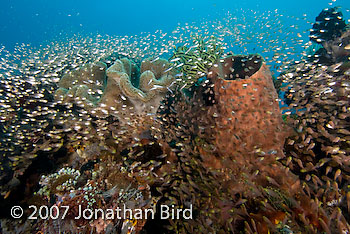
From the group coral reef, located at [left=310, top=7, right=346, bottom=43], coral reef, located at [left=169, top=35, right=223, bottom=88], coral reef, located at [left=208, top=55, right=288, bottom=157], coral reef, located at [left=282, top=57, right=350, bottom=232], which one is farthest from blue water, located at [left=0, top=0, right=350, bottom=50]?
coral reef, located at [left=208, top=55, right=288, bottom=157]

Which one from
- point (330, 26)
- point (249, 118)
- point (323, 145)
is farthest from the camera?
point (330, 26)

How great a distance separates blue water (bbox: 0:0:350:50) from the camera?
94.4 meters

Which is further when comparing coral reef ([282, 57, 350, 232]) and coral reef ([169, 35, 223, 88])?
coral reef ([169, 35, 223, 88])

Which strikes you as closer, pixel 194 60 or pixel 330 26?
pixel 194 60

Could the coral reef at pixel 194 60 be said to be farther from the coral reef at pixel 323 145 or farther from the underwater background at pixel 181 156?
the coral reef at pixel 323 145

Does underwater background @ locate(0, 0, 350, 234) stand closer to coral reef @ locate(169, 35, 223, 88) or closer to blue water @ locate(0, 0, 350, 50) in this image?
coral reef @ locate(169, 35, 223, 88)

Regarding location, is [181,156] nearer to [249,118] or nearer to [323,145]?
[249,118]

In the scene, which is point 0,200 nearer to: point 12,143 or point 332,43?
point 12,143

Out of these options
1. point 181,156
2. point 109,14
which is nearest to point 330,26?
point 181,156

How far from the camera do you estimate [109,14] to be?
14450cm

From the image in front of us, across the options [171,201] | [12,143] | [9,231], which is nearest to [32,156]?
[12,143]

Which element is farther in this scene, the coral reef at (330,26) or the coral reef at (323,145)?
the coral reef at (330,26)

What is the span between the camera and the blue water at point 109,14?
310 feet

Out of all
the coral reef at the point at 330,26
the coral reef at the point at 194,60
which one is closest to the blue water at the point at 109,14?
the coral reef at the point at 330,26
